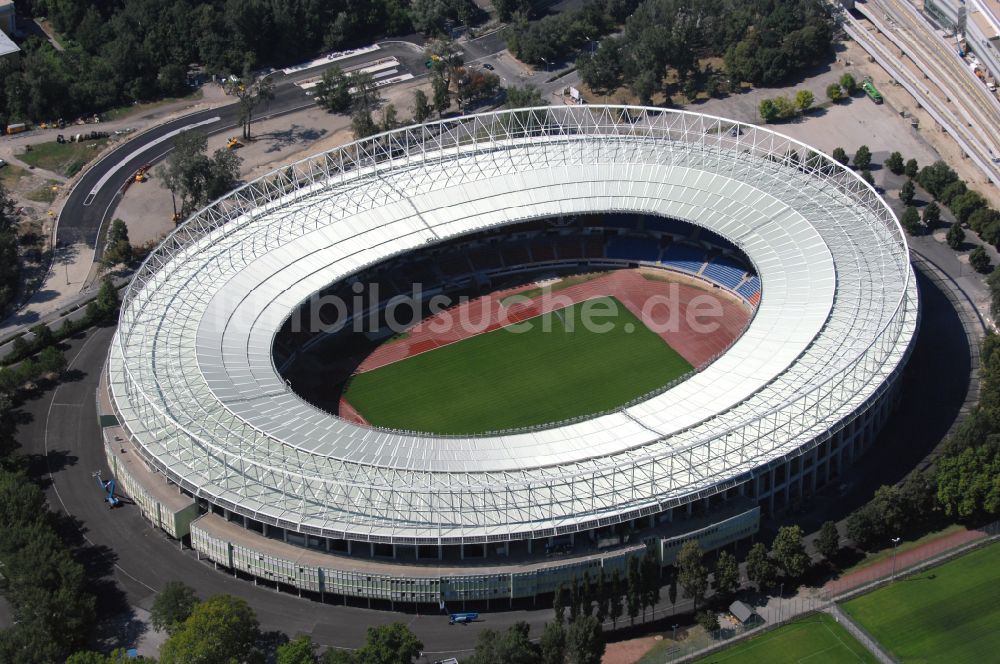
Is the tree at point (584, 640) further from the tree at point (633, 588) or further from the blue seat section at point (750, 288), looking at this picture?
the blue seat section at point (750, 288)

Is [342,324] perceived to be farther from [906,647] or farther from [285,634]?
[906,647]

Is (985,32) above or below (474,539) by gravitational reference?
above

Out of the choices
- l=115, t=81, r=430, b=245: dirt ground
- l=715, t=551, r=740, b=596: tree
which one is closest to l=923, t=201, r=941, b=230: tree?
l=715, t=551, r=740, b=596: tree

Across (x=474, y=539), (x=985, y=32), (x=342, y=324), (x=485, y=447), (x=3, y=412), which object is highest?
(x=985, y=32)

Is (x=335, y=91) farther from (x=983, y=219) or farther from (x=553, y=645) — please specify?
(x=553, y=645)

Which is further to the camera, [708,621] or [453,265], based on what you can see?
[453,265]

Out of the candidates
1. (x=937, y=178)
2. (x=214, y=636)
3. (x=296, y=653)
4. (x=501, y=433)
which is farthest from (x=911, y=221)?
(x=214, y=636)

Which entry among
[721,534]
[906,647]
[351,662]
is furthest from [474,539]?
[906,647]
